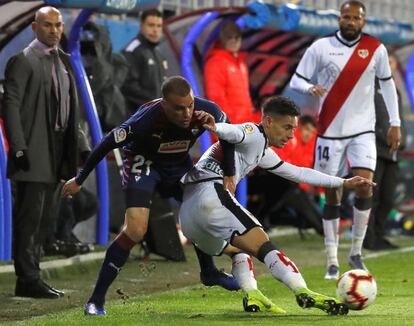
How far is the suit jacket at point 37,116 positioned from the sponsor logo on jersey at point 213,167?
1.64 metres

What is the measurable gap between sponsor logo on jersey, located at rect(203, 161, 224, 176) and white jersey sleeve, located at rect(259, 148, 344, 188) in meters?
0.34

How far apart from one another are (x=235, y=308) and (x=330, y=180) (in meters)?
1.06

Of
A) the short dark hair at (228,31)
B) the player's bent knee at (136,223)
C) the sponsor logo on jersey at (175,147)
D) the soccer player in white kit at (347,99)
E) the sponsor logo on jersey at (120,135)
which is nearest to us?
the sponsor logo on jersey at (120,135)

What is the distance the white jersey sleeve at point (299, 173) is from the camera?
9.23 m

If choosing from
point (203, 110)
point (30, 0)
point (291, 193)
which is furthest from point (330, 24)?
point (203, 110)

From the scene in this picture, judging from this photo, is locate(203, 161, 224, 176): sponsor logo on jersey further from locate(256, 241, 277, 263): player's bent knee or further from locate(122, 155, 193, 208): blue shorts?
locate(256, 241, 277, 263): player's bent knee

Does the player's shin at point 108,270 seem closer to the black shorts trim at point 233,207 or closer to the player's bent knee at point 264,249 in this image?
the black shorts trim at point 233,207

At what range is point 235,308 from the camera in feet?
30.7

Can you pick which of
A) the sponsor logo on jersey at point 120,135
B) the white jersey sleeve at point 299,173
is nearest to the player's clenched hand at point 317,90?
the white jersey sleeve at point 299,173

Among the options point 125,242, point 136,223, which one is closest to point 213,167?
point 136,223

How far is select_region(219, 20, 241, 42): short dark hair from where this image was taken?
1538 centimetres

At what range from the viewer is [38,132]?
34.4 ft

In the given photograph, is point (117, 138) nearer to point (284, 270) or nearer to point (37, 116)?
point (284, 270)

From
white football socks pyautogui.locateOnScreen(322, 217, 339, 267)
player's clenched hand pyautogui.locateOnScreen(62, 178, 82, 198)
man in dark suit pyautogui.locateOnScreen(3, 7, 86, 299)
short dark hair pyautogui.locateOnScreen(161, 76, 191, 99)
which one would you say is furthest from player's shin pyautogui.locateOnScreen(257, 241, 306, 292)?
white football socks pyautogui.locateOnScreen(322, 217, 339, 267)
